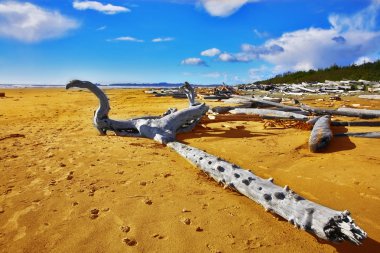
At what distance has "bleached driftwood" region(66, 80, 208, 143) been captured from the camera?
7.24 m

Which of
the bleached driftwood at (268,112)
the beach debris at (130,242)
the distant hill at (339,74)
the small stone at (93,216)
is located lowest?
the beach debris at (130,242)

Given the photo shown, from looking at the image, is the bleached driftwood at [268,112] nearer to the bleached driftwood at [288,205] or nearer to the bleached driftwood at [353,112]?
the bleached driftwood at [353,112]

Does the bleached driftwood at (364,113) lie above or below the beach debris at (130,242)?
above

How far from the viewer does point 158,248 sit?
271 cm

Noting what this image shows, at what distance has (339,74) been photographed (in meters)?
34.9

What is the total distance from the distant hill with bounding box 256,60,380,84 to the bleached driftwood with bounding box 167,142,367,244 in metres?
31.5

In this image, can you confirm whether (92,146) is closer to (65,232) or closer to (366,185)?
(65,232)

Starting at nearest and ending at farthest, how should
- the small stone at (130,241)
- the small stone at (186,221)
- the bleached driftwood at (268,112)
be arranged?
the small stone at (130,241)
the small stone at (186,221)
the bleached driftwood at (268,112)

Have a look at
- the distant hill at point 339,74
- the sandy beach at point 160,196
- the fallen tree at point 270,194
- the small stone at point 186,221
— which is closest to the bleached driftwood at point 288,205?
the fallen tree at point 270,194

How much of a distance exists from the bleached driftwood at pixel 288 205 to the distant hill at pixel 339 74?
31504mm

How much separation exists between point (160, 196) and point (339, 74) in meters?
35.9

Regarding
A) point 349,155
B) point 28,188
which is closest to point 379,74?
point 349,155

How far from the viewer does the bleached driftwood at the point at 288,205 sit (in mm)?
2405

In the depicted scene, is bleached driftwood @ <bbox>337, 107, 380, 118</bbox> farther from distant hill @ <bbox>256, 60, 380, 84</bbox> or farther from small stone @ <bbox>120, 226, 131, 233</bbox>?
distant hill @ <bbox>256, 60, 380, 84</bbox>
